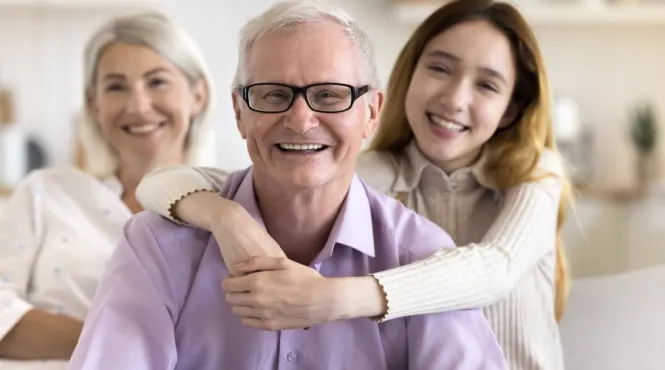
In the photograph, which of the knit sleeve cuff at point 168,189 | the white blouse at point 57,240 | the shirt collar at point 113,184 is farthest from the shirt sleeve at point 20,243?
the knit sleeve cuff at point 168,189

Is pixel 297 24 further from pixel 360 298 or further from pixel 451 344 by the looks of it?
pixel 451 344

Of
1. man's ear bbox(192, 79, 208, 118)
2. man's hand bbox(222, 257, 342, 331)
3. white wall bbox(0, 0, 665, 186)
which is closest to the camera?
man's hand bbox(222, 257, 342, 331)

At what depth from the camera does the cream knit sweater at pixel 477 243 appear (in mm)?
1210

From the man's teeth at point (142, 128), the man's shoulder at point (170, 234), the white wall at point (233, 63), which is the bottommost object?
the man's shoulder at point (170, 234)

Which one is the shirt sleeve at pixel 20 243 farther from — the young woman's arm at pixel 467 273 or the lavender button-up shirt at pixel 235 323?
the young woman's arm at pixel 467 273

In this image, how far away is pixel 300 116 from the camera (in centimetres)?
112

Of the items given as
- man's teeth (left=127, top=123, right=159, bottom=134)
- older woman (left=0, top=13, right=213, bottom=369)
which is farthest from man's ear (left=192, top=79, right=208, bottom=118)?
man's teeth (left=127, top=123, right=159, bottom=134)

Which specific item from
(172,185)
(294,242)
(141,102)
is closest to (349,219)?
(294,242)

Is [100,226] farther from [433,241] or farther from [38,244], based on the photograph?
[433,241]

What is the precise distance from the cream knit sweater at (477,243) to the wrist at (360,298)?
14mm

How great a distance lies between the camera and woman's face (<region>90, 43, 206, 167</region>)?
183 centimetres

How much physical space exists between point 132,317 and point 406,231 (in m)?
0.49

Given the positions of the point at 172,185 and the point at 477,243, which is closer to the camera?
the point at 172,185

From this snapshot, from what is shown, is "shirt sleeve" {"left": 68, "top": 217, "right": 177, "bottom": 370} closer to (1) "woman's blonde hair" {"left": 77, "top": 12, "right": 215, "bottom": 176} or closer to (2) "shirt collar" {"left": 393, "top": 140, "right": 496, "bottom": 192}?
(2) "shirt collar" {"left": 393, "top": 140, "right": 496, "bottom": 192}
